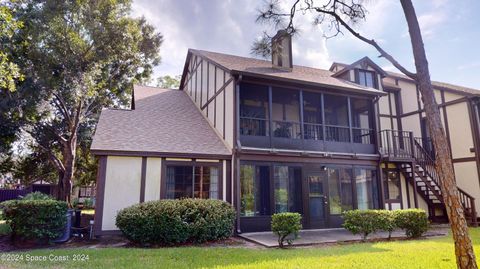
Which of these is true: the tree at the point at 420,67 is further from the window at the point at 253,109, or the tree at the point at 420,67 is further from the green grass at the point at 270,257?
the window at the point at 253,109

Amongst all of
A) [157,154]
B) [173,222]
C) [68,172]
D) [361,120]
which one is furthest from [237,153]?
[68,172]

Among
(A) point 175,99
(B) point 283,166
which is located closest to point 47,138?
(A) point 175,99

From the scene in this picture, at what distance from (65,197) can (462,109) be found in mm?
21146

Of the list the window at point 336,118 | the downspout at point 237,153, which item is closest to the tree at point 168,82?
the window at point 336,118

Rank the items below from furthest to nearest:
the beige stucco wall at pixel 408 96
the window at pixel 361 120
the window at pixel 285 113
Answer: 1. the beige stucco wall at pixel 408 96
2. the window at pixel 361 120
3. the window at pixel 285 113

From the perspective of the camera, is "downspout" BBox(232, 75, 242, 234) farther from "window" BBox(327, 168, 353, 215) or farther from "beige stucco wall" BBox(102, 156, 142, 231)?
"window" BBox(327, 168, 353, 215)

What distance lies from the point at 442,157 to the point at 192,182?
25.9 feet

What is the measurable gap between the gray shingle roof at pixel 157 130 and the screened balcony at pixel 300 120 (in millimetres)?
1637

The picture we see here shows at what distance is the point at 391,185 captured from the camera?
14016 mm

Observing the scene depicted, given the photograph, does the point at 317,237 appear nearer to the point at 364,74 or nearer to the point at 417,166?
the point at 417,166

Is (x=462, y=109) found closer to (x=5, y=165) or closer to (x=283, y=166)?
(x=283, y=166)

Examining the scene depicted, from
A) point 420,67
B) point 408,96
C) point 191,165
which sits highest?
point 408,96

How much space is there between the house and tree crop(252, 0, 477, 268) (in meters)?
0.85

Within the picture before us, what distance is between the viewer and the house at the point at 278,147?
10.4 meters
